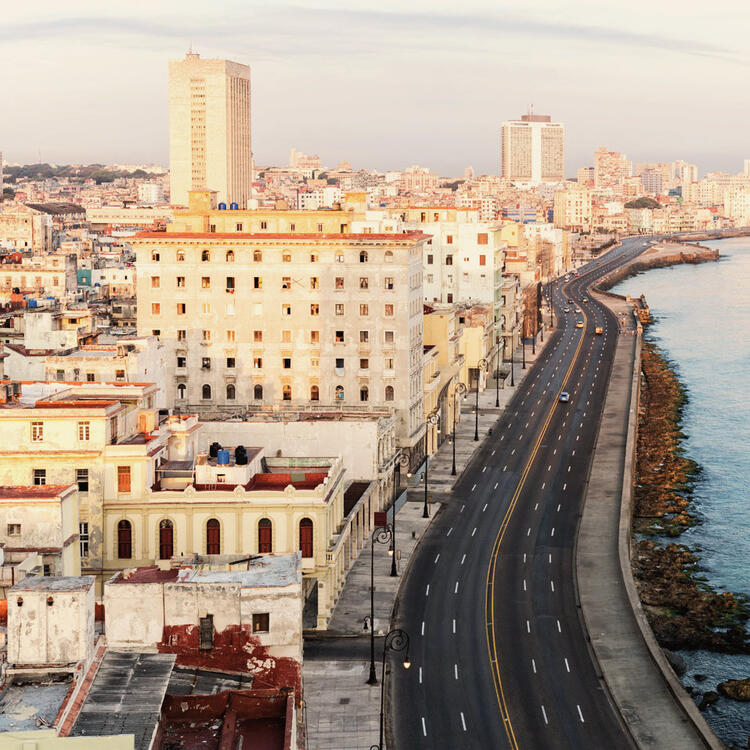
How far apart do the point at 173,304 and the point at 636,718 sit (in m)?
50.9

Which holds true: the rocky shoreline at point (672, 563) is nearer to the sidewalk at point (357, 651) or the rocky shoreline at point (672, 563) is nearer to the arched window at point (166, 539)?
the sidewalk at point (357, 651)

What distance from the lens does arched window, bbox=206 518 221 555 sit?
208ft

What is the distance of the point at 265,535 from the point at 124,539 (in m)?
6.62

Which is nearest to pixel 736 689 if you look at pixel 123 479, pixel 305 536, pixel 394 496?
pixel 305 536

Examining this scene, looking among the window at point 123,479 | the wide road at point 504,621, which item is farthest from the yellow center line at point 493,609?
the window at point 123,479

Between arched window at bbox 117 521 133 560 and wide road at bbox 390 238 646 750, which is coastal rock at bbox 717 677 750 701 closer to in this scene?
wide road at bbox 390 238 646 750

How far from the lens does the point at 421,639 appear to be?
6281 cm

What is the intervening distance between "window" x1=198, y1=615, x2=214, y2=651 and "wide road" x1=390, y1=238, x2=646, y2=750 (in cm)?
1058

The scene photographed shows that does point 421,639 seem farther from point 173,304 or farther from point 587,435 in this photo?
point 587,435

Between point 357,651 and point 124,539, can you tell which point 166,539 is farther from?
point 357,651

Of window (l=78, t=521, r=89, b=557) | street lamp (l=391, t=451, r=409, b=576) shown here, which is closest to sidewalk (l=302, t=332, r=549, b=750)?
street lamp (l=391, t=451, r=409, b=576)

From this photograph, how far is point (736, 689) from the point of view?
61094mm

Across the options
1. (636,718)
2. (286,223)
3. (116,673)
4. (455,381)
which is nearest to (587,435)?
(455,381)

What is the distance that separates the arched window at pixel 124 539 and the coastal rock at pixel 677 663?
2553cm
